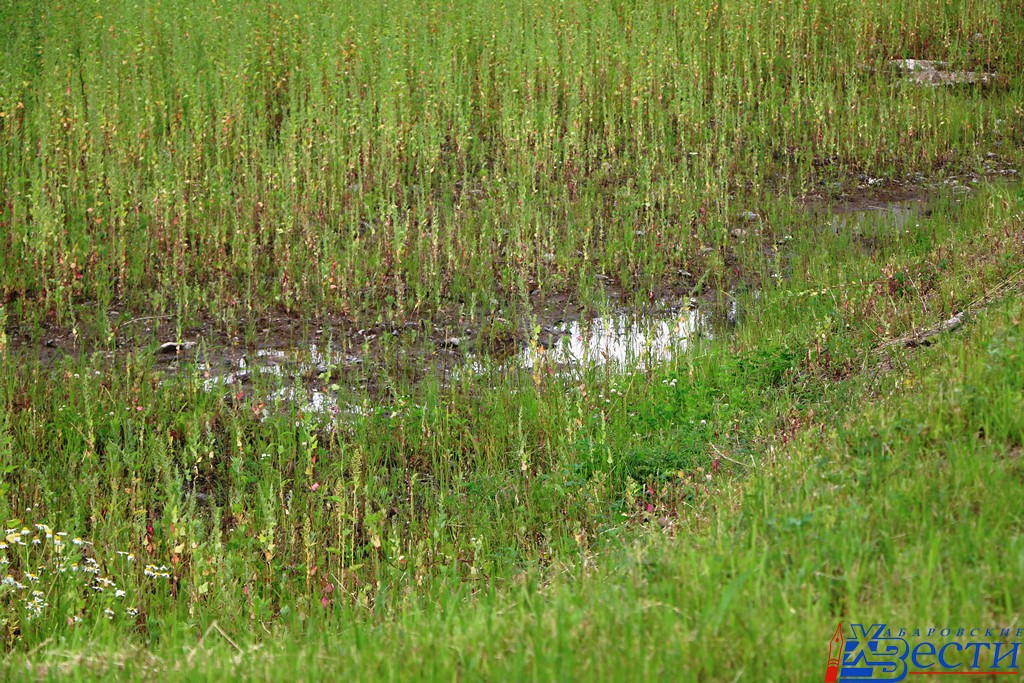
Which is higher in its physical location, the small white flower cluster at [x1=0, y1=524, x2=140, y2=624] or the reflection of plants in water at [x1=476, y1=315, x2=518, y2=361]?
the reflection of plants in water at [x1=476, y1=315, x2=518, y2=361]

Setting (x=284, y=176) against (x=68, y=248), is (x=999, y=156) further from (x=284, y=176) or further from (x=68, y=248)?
(x=68, y=248)

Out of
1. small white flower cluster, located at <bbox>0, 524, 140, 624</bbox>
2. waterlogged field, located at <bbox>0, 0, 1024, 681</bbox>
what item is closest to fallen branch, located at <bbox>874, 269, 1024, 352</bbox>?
waterlogged field, located at <bbox>0, 0, 1024, 681</bbox>

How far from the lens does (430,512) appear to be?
573 centimetres

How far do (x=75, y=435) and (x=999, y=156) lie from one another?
33.7 feet

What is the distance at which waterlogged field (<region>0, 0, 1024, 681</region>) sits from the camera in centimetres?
359

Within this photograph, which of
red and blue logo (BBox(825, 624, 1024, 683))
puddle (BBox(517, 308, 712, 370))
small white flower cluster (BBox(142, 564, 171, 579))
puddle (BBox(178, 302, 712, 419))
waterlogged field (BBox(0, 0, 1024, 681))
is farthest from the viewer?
puddle (BBox(517, 308, 712, 370))

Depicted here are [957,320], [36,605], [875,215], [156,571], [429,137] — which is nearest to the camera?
[36,605]

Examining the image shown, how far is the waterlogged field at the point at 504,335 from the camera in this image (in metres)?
3.59

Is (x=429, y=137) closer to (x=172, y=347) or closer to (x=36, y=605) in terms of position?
(x=172, y=347)

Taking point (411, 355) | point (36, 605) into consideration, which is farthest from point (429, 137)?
point (36, 605)

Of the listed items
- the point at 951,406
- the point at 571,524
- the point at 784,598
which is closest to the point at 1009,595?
the point at 784,598

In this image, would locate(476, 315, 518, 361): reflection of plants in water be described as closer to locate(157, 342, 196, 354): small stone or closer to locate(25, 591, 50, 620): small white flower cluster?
locate(157, 342, 196, 354): small stone

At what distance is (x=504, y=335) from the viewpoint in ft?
26.8

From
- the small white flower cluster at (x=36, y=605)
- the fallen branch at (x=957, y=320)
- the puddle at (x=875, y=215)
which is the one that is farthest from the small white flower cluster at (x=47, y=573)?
the puddle at (x=875, y=215)
